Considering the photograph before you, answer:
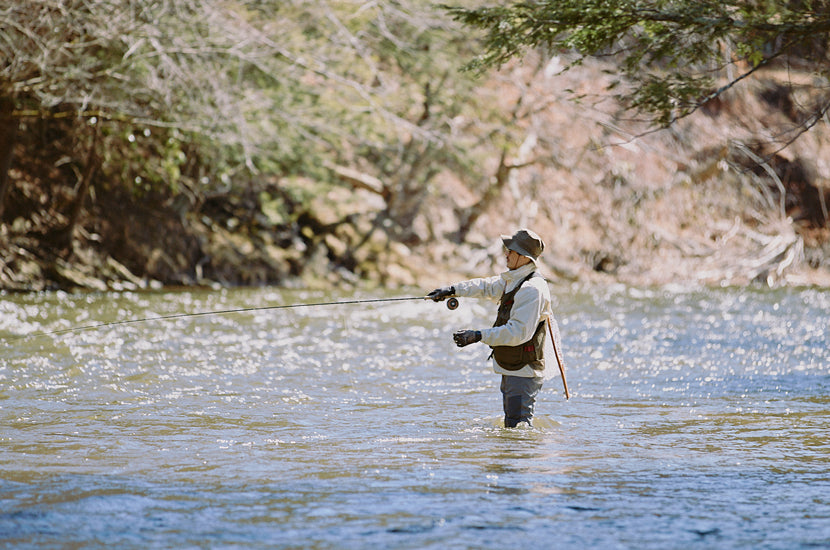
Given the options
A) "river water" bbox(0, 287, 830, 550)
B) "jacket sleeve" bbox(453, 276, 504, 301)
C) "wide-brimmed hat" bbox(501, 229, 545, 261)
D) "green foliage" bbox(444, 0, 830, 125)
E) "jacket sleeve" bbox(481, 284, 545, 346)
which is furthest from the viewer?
"green foliage" bbox(444, 0, 830, 125)

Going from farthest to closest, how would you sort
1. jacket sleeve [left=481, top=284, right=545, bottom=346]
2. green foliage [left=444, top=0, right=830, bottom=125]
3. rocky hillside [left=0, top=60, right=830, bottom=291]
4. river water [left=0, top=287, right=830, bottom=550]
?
rocky hillside [left=0, top=60, right=830, bottom=291]
green foliage [left=444, top=0, right=830, bottom=125]
jacket sleeve [left=481, top=284, right=545, bottom=346]
river water [left=0, top=287, right=830, bottom=550]

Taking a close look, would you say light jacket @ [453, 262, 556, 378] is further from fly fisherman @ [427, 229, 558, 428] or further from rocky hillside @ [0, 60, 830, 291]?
rocky hillside @ [0, 60, 830, 291]

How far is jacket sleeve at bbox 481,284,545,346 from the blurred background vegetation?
22.8 ft

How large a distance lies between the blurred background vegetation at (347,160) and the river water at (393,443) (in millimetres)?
4267

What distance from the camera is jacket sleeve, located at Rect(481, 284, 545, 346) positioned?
661 centimetres

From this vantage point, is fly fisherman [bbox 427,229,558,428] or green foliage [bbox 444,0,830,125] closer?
fly fisherman [bbox 427,229,558,428]

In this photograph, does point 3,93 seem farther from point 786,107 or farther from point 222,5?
point 786,107

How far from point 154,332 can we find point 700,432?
7990mm

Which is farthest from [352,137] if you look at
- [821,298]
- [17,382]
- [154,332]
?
[17,382]

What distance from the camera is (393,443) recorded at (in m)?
6.67

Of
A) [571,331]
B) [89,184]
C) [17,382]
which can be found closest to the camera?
[17,382]

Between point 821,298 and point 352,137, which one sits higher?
→ point 352,137

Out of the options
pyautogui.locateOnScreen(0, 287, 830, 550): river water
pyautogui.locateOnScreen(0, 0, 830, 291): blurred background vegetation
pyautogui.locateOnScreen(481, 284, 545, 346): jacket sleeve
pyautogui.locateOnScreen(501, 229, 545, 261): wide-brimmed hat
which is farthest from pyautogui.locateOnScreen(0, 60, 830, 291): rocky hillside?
pyautogui.locateOnScreen(481, 284, 545, 346): jacket sleeve

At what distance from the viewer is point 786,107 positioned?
99.8ft
